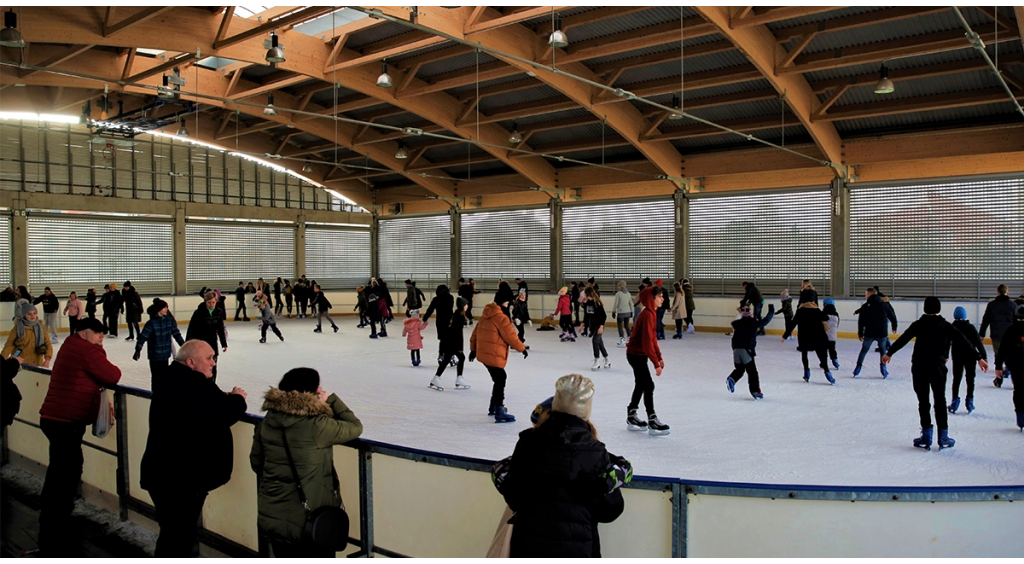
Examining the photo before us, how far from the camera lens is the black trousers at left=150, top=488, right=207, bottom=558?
4078 millimetres

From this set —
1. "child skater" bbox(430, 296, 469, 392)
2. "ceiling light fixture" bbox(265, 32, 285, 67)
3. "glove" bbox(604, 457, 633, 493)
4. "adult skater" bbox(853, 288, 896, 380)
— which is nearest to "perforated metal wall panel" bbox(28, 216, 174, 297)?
"ceiling light fixture" bbox(265, 32, 285, 67)

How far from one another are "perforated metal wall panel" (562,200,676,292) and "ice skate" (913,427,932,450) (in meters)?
17.3

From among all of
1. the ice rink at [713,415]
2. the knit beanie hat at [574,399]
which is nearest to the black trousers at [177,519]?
the knit beanie hat at [574,399]

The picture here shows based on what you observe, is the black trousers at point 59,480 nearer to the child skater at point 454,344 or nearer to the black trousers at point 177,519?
the black trousers at point 177,519

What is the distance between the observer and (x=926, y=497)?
9.48ft

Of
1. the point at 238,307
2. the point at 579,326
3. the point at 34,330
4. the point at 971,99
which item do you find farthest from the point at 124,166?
the point at 971,99

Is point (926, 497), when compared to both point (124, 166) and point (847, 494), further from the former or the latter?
point (124, 166)

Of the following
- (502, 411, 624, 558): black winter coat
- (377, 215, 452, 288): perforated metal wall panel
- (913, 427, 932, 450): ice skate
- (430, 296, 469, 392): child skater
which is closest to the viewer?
(502, 411, 624, 558): black winter coat

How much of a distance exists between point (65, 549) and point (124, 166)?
25.1m

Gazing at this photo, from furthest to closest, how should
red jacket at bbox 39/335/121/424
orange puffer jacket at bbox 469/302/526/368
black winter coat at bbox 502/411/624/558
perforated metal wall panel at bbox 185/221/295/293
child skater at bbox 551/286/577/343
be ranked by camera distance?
perforated metal wall panel at bbox 185/221/295/293
child skater at bbox 551/286/577/343
orange puffer jacket at bbox 469/302/526/368
red jacket at bbox 39/335/121/424
black winter coat at bbox 502/411/624/558

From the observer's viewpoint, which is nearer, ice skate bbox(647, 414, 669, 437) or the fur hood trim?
Result: the fur hood trim

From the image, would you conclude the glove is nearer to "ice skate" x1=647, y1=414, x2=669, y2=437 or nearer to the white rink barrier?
the white rink barrier

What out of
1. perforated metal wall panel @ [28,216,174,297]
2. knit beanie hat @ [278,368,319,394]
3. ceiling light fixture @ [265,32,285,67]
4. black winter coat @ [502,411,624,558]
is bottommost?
black winter coat @ [502,411,624,558]

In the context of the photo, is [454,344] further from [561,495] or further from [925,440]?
[561,495]
